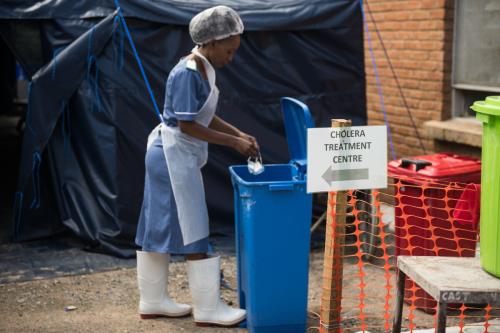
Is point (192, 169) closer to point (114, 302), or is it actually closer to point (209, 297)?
point (209, 297)

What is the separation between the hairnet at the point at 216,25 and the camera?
4492mm

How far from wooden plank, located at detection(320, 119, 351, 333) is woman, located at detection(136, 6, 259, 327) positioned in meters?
0.84

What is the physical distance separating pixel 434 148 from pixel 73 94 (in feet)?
11.0

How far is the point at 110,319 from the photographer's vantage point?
16.3 ft

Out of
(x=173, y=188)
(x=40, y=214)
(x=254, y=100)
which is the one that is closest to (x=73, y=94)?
(x=40, y=214)

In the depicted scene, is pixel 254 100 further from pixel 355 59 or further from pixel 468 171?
pixel 468 171

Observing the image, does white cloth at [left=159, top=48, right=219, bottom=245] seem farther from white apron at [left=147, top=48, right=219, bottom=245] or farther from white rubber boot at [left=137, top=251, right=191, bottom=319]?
white rubber boot at [left=137, top=251, right=191, bottom=319]

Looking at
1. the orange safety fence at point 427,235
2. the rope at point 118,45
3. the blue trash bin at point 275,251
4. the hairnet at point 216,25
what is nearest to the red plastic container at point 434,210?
the orange safety fence at point 427,235

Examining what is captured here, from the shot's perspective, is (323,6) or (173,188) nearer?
(173,188)

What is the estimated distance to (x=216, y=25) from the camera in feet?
14.7

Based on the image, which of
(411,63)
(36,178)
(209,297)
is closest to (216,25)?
(209,297)

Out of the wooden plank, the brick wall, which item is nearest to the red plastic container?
the wooden plank

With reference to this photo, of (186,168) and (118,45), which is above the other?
(118,45)

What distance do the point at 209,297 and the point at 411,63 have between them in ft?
12.1
